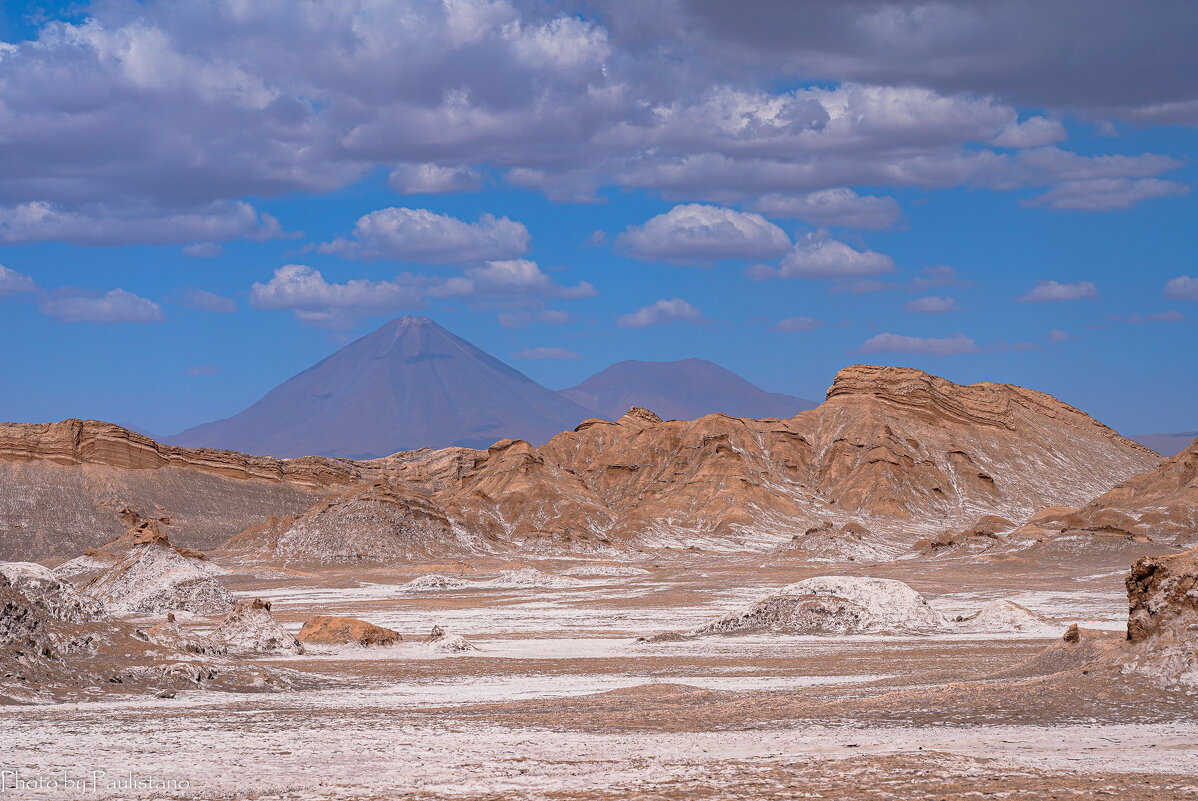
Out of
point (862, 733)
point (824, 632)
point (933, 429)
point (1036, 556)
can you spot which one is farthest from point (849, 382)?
point (862, 733)

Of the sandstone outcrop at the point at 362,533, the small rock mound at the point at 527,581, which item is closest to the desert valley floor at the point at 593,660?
the sandstone outcrop at the point at 362,533

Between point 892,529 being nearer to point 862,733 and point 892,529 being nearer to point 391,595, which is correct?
point 391,595

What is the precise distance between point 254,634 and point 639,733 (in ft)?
54.1

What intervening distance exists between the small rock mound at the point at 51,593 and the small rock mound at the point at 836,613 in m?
17.0

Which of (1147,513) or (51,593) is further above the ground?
(1147,513)

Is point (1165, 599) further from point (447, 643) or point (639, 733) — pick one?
Result: point (447, 643)

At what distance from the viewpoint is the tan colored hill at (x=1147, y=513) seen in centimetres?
7144

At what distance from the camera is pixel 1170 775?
11.7 metres

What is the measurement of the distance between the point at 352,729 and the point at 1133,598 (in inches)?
441

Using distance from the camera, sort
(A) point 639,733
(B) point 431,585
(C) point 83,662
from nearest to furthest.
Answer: (A) point 639,733 → (C) point 83,662 → (B) point 431,585

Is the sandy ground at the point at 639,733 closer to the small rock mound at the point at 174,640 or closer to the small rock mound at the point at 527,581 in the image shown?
the small rock mound at the point at 174,640

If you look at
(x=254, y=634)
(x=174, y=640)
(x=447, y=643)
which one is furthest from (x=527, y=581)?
(x=174, y=640)

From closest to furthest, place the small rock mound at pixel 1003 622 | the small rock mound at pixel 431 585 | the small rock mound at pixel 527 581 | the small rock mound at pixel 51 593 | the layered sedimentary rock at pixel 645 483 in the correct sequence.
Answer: the small rock mound at pixel 51 593 < the small rock mound at pixel 1003 622 < the small rock mound at pixel 431 585 < the small rock mound at pixel 527 581 < the layered sedimentary rock at pixel 645 483

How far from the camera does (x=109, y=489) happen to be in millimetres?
99812
